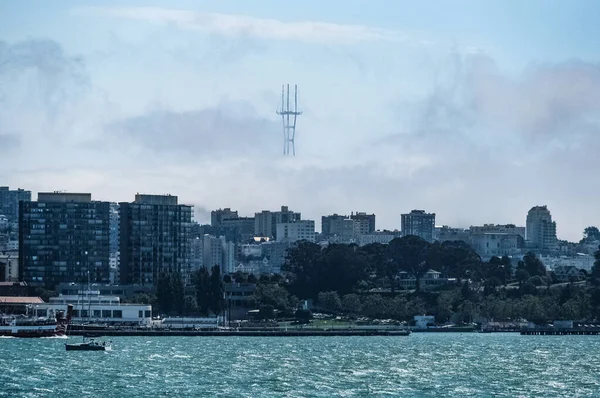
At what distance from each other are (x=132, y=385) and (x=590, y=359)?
1977 inches

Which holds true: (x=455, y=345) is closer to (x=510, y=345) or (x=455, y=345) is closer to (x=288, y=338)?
(x=510, y=345)

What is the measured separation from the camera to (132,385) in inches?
3570

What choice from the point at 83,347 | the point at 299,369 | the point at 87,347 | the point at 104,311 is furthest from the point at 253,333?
the point at 299,369

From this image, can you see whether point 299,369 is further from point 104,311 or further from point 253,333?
point 104,311

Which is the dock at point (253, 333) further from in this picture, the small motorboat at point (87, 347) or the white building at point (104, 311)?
the small motorboat at point (87, 347)

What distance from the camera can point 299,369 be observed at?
109m

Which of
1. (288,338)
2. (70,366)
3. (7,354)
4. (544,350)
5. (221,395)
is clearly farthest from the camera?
(288,338)

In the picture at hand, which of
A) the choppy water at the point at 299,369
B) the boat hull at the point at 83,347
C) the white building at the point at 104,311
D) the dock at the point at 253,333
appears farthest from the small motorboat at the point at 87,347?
the white building at the point at 104,311

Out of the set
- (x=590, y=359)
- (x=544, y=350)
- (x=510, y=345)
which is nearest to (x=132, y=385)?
(x=590, y=359)

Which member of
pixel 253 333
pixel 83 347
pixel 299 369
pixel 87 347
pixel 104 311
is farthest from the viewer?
pixel 104 311

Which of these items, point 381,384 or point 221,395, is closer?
point 221,395

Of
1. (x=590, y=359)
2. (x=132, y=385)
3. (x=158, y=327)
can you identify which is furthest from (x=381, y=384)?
(x=158, y=327)

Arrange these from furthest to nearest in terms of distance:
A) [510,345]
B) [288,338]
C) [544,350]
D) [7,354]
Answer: [288,338]
[510,345]
[544,350]
[7,354]

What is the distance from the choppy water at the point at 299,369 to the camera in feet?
289
